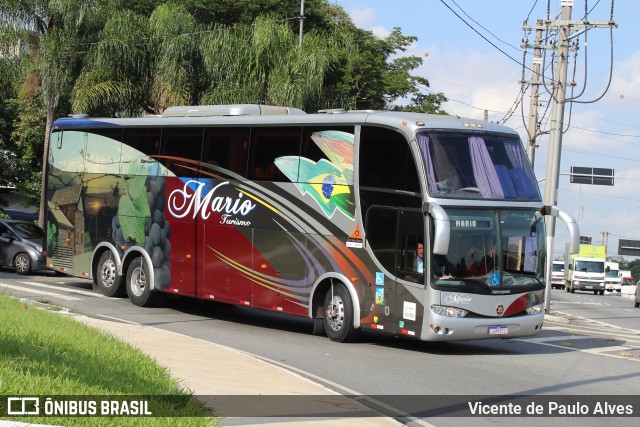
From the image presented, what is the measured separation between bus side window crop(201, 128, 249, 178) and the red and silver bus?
0.11 feet

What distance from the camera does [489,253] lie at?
50.7 ft

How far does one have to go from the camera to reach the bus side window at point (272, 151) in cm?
1772

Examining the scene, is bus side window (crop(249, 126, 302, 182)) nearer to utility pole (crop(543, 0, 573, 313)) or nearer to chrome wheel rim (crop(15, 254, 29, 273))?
utility pole (crop(543, 0, 573, 313))

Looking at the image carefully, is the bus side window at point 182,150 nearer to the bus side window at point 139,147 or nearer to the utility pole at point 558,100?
the bus side window at point 139,147

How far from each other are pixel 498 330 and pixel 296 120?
5.49 m

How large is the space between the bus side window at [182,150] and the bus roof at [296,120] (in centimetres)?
20

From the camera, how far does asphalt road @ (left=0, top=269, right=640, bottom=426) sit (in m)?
12.6

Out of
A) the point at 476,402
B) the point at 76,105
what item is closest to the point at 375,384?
the point at 476,402

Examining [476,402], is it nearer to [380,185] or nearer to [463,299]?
[463,299]

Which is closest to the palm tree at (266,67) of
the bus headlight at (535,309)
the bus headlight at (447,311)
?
the bus headlight at (535,309)

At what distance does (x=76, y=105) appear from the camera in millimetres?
32656

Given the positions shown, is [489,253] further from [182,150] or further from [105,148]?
[105,148]

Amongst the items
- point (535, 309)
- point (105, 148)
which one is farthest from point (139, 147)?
point (535, 309)

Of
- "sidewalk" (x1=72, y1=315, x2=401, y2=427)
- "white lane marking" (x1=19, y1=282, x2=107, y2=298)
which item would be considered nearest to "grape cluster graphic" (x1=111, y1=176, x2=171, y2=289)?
"white lane marking" (x1=19, y1=282, x2=107, y2=298)
